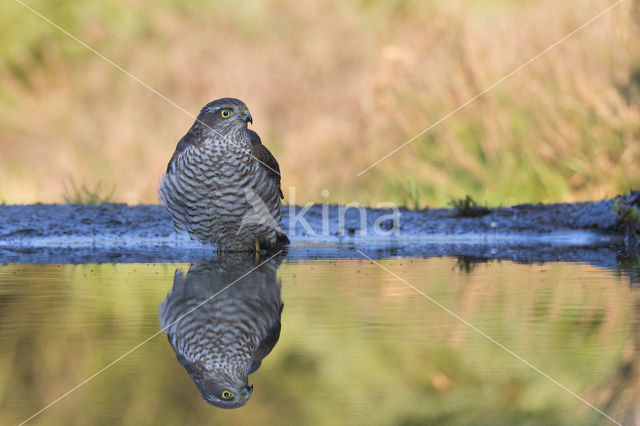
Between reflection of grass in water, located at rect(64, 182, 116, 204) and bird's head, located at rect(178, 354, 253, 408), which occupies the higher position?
reflection of grass in water, located at rect(64, 182, 116, 204)

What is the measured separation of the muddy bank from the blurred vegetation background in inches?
34.5

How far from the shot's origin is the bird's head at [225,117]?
20.9 ft

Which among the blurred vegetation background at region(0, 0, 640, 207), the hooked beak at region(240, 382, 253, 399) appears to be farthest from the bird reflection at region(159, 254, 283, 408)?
the blurred vegetation background at region(0, 0, 640, 207)

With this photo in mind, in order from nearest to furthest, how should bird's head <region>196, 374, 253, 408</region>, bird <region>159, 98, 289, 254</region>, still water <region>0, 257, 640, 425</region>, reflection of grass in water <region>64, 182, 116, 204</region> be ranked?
1. still water <region>0, 257, 640, 425</region>
2. bird's head <region>196, 374, 253, 408</region>
3. bird <region>159, 98, 289, 254</region>
4. reflection of grass in water <region>64, 182, 116, 204</region>

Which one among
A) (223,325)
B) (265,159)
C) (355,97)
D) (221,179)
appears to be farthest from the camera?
(355,97)

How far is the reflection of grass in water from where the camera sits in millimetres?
9141

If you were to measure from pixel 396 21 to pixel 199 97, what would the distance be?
278cm

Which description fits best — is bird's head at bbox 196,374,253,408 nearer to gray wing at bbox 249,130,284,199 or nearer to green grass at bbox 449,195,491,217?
gray wing at bbox 249,130,284,199

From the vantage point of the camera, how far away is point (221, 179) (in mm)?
6285

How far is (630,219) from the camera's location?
7.82 m

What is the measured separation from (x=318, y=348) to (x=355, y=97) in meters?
8.11

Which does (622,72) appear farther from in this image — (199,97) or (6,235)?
(6,235)

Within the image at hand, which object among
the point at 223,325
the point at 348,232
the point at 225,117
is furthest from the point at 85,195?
the point at 223,325

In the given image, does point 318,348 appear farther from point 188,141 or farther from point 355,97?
point 355,97
